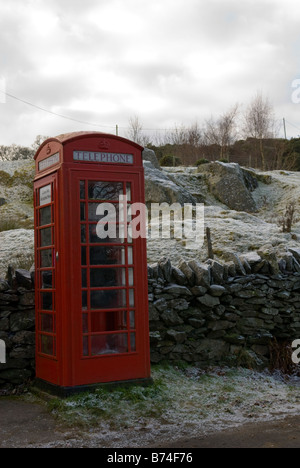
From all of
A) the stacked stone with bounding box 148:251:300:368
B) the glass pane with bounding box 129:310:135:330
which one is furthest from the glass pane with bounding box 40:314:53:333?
the stacked stone with bounding box 148:251:300:368

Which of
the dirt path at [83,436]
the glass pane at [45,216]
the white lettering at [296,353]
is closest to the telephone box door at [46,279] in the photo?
the glass pane at [45,216]

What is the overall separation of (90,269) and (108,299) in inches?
13.9

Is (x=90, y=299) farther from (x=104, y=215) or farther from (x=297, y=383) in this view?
(x=297, y=383)

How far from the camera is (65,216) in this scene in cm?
495

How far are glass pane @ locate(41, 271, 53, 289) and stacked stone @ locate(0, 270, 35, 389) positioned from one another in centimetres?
30

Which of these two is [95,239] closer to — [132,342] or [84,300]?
[84,300]

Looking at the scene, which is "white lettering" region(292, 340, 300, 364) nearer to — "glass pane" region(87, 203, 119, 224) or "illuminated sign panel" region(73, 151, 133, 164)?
"glass pane" region(87, 203, 119, 224)

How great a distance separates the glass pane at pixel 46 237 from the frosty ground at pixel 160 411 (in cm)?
155

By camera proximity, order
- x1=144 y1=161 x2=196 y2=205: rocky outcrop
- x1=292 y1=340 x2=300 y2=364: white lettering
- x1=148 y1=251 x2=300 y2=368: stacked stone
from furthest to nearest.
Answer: x1=144 y1=161 x2=196 y2=205: rocky outcrop < x1=292 y1=340 x2=300 y2=364: white lettering < x1=148 y1=251 x2=300 y2=368: stacked stone

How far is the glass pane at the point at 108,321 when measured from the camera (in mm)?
5125

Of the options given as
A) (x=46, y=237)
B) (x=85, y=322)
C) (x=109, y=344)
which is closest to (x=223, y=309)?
(x=109, y=344)

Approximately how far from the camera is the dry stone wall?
5.56 m

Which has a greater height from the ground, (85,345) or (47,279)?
(47,279)

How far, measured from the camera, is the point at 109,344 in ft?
16.6
